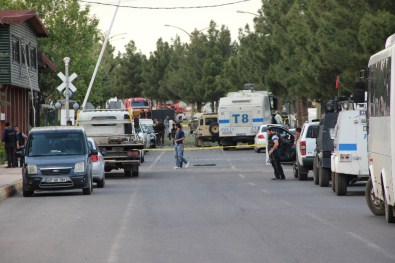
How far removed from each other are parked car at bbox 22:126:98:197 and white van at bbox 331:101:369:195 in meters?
6.06

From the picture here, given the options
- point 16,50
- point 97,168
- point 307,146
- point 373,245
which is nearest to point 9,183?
point 97,168

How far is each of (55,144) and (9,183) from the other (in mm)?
2844

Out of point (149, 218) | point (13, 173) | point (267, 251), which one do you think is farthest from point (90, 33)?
point (267, 251)

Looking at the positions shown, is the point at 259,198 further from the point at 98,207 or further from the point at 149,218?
the point at 149,218

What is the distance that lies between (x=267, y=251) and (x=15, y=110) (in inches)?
1872

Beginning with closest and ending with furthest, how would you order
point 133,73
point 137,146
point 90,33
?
point 137,146
point 90,33
point 133,73

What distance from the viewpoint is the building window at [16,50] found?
57719 mm

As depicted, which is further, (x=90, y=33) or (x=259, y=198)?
(x=90, y=33)

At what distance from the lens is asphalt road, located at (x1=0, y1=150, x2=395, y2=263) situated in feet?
47.6

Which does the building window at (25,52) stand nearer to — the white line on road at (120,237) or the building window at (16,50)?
the building window at (16,50)

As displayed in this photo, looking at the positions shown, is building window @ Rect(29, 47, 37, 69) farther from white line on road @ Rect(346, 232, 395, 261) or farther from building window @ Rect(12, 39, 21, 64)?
white line on road @ Rect(346, 232, 395, 261)

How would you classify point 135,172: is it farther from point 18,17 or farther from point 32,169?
point 18,17

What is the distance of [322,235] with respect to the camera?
16.9m

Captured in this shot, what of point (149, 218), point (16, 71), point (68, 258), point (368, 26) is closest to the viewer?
point (68, 258)
